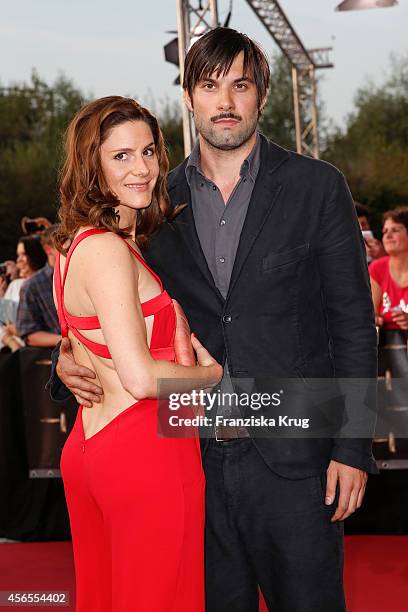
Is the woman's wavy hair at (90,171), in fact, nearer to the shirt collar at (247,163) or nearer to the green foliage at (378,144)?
the shirt collar at (247,163)

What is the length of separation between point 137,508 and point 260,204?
2.99ft

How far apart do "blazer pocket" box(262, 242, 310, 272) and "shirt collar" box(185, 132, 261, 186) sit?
0.26 meters

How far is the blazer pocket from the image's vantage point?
2.45 m

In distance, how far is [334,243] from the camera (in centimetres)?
244

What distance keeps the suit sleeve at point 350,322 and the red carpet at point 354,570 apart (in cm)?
214

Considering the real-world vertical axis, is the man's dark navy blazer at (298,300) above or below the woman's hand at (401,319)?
above

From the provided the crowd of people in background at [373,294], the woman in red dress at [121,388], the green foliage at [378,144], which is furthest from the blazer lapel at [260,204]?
the green foliage at [378,144]

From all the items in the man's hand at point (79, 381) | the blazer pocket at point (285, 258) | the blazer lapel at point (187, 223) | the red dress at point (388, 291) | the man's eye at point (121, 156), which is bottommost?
the red dress at point (388, 291)

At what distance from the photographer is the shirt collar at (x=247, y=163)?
258 cm

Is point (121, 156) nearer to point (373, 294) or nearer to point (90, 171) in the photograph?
point (90, 171)

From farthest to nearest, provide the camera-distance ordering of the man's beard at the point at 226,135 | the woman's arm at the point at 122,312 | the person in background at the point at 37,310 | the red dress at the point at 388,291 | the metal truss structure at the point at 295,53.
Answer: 1. the metal truss structure at the point at 295,53
2. the person in background at the point at 37,310
3. the red dress at the point at 388,291
4. the man's beard at the point at 226,135
5. the woman's arm at the point at 122,312

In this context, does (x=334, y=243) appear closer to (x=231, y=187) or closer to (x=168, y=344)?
(x=231, y=187)

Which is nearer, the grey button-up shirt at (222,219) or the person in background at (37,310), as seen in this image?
the grey button-up shirt at (222,219)

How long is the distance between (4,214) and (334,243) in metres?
29.9
